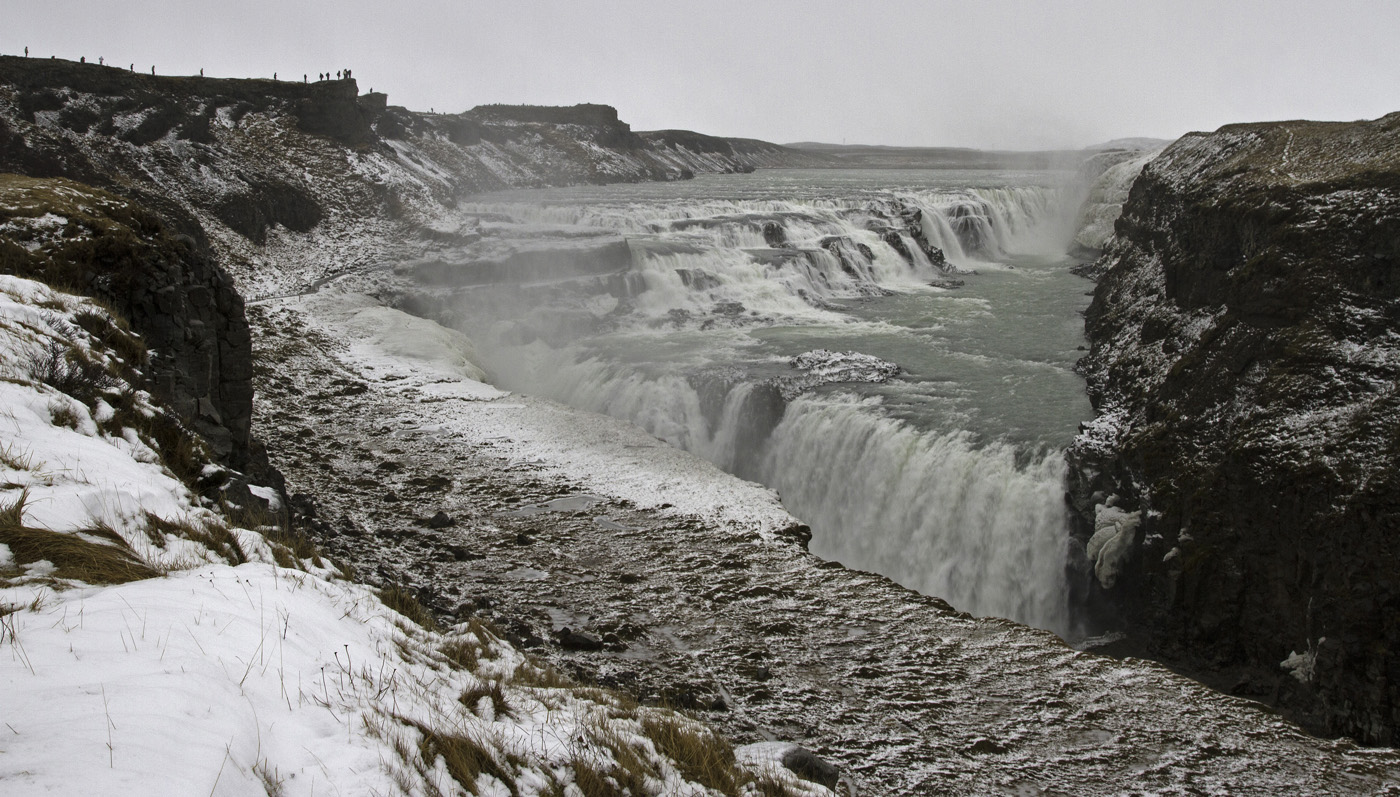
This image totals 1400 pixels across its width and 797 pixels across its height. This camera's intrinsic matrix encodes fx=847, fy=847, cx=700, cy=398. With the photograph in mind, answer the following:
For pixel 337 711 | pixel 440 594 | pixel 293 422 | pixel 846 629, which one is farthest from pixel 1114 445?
pixel 293 422

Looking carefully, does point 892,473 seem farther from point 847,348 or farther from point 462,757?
point 462,757

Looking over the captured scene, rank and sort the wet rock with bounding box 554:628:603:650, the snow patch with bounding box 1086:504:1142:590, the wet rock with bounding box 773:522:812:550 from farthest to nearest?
the wet rock with bounding box 773:522:812:550, the snow patch with bounding box 1086:504:1142:590, the wet rock with bounding box 554:628:603:650

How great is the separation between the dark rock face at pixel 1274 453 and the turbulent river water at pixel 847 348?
1400mm

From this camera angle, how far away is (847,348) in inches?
921

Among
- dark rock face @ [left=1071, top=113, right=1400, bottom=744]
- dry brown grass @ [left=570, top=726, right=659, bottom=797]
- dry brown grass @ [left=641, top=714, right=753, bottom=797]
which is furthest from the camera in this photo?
dark rock face @ [left=1071, top=113, right=1400, bottom=744]

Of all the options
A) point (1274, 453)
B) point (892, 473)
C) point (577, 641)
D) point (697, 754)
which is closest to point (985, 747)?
point (697, 754)

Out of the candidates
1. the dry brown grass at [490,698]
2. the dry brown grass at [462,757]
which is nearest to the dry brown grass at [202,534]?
the dry brown grass at [490,698]

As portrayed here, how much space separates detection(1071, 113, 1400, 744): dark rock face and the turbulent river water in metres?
1.40

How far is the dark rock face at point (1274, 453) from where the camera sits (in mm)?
9766

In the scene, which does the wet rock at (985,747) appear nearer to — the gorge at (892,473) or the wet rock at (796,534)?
the gorge at (892,473)

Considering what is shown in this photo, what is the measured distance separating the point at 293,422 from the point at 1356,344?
18797mm

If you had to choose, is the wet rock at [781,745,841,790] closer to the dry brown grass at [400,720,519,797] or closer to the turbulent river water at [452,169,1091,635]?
the dry brown grass at [400,720,519,797]

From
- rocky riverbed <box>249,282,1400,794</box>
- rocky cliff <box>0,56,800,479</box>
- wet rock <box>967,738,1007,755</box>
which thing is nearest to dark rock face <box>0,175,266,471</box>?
rocky cliff <box>0,56,800,479</box>

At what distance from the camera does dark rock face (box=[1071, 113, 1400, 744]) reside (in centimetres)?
977
